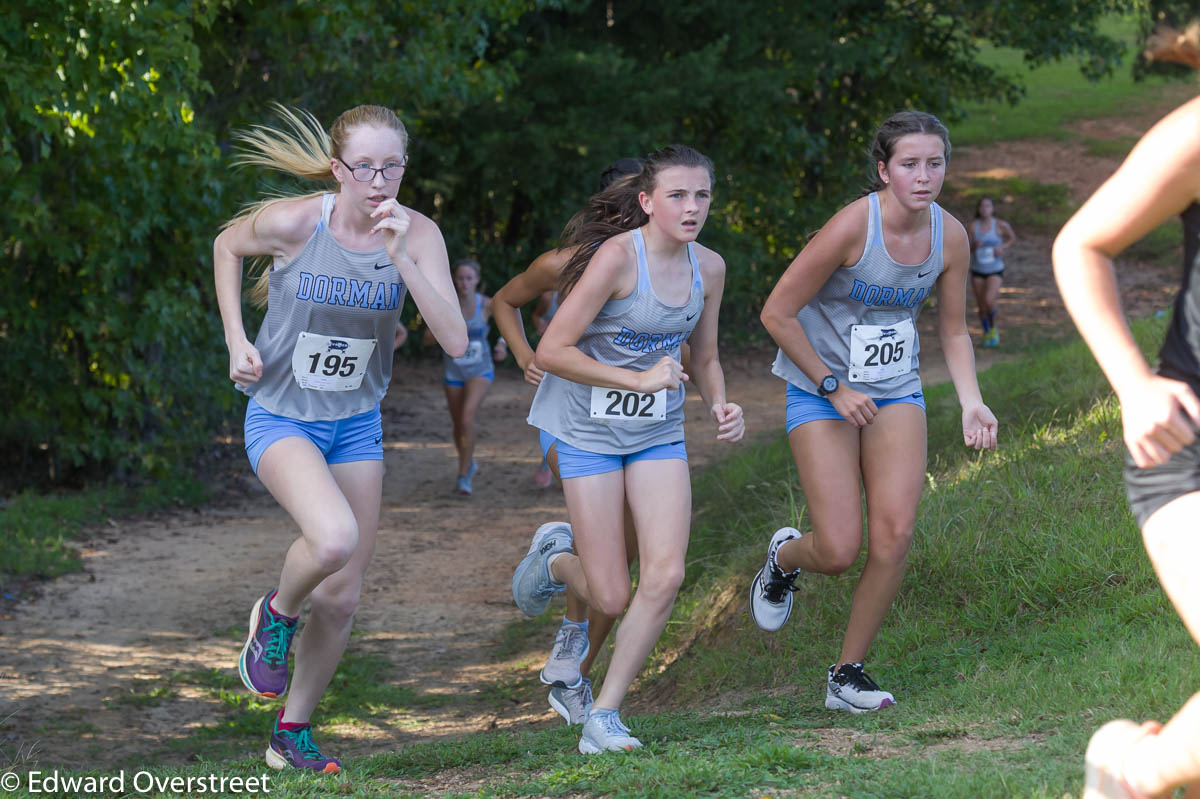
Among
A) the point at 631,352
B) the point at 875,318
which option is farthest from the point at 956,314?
the point at 631,352

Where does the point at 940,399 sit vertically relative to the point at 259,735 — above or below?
above

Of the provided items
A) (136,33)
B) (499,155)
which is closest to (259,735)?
(136,33)

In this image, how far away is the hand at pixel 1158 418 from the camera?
240 cm

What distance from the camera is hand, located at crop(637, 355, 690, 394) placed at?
4.23 meters

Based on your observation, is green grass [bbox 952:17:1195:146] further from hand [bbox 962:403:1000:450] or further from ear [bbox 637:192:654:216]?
ear [bbox 637:192:654:216]

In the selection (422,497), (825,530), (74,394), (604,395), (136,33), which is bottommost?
(422,497)

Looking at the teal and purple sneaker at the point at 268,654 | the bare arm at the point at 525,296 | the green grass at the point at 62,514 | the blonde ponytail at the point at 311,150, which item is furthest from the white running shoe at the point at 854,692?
the green grass at the point at 62,514

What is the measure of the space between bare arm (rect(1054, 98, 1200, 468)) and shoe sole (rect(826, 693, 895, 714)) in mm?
2380

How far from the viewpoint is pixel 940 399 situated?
32.6 ft

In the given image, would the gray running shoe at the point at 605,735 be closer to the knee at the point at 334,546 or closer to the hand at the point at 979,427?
the knee at the point at 334,546

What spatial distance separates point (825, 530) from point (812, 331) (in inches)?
30.3

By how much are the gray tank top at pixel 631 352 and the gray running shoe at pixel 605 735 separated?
0.92 meters

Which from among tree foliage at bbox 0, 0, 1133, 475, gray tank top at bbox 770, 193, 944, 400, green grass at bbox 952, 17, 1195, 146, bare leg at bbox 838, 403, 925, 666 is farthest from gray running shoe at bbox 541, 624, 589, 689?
green grass at bbox 952, 17, 1195, 146

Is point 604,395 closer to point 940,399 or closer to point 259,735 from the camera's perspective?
point 259,735
